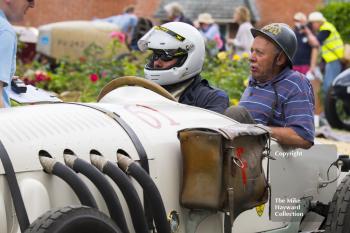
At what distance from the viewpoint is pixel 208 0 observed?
91.8ft

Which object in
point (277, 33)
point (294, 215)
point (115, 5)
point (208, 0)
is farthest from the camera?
point (115, 5)

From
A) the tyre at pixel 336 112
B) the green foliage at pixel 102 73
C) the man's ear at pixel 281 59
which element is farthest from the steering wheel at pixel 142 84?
the tyre at pixel 336 112

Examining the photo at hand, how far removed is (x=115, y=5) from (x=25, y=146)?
25442 millimetres

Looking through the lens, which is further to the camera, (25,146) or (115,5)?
(115,5)

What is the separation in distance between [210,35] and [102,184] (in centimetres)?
1351

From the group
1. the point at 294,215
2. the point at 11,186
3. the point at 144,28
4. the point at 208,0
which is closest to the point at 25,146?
the point at 11,186

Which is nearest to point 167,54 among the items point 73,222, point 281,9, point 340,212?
point 340,212

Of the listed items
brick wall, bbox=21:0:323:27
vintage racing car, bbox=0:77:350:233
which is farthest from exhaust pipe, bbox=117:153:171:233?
brick wall, bbox=21:0:323:27

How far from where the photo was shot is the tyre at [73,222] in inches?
166

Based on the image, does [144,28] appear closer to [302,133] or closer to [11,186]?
[302,133]

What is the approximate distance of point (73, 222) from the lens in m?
4.29

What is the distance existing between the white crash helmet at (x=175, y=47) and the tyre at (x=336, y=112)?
8613 millimetres

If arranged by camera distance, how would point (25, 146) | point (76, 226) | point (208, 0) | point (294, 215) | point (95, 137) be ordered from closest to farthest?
1. point (76, 226)
2. point (25, 146)
3. point (95, 137)
4. point (294, 215)
5. point (208, 0)

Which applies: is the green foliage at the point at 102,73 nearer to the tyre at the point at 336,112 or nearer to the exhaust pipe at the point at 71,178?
the tyre at the point at 336,112
